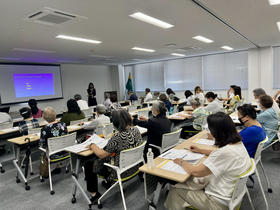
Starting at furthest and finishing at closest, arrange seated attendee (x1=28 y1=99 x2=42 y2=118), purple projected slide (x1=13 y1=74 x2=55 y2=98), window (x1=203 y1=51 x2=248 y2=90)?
window (x1=203 y1=51 x2=248 y2=90) → purple projected slide (x1=13 y1=74 x2=55 y2=98) → seated attendee (x1=28 y1=99 x2=42 y2=118)

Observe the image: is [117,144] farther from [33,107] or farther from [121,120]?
[33,107]

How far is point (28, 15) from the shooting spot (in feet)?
11.1

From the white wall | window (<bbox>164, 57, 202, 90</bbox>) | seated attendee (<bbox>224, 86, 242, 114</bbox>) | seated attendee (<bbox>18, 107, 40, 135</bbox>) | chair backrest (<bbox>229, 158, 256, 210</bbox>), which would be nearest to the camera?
chair backrest (<bbox>229, 158, 256, 210</bbox>)

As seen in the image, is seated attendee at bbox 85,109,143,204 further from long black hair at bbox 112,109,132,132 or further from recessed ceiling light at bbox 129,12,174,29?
recessed ceiling light at bbox 129,12,174,29

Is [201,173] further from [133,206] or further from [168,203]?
[133,206]

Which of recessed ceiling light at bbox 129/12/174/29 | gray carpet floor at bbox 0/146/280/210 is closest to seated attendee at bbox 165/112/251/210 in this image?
gray carpet floor at bbox 0/146/280/210

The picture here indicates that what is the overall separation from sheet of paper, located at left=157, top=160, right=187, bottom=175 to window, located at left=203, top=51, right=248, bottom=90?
9482 mm

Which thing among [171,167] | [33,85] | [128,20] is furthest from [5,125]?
[33,85]

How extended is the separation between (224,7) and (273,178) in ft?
9.96

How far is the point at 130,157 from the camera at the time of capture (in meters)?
2.42

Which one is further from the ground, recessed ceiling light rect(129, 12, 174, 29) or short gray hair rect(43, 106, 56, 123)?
recessed ceiling light rect(129, 12, 174, 29)

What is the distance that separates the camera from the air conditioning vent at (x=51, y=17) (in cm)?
329

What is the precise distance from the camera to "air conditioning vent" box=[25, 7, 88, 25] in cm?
329

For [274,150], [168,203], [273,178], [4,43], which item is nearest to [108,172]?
[168,203]
